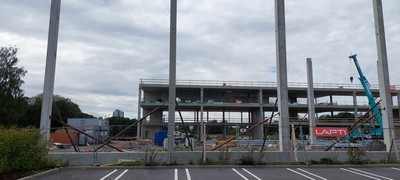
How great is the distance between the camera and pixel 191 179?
34.8 ft

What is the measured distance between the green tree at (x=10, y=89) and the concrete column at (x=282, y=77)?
46092mm

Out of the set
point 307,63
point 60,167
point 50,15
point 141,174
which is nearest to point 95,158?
point 60,167

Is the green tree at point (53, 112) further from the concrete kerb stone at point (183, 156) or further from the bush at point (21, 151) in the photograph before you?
the bush at point (21, 151)

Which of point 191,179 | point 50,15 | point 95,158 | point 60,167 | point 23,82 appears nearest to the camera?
point 191,179

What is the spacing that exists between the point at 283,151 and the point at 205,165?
4.32 m

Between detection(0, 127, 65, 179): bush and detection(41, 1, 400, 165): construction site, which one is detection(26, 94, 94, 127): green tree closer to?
detection(41, 1, 400, 165): construction site

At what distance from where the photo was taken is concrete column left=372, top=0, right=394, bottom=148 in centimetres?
1703

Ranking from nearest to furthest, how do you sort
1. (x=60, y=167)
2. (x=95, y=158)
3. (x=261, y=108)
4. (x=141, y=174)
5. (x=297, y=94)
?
(x=141, y=174) < (x=60, y=167) < (x=95, y=158) < (x=261, y=108) < (x=297, y=94)

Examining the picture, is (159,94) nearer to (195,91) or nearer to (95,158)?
(195,91)

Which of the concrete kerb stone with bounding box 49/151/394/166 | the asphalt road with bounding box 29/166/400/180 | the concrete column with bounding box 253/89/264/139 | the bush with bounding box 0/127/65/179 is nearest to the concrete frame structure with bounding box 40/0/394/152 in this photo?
the concrete kerb stone with bounding box 49/151/394/166

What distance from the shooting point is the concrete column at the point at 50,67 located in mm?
14266

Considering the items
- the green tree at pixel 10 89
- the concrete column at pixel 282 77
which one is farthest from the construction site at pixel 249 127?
the green tree at pixel 10 89

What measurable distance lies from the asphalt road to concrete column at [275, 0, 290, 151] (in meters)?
2.20

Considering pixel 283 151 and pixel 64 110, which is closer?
pixel 283 151
